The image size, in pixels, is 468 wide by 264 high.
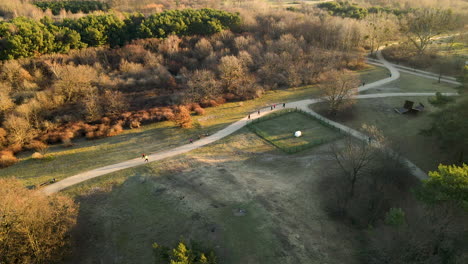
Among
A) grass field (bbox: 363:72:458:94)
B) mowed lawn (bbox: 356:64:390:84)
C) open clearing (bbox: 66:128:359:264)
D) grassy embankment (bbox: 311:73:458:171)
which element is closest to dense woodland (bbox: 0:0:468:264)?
open clearing (bbox: 66:128:359:264)

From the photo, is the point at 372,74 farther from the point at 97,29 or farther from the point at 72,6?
the point at 72,6

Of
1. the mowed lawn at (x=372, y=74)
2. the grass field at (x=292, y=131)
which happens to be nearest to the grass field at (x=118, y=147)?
the grass field at (x=292, y=131)

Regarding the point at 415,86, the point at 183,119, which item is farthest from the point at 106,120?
the point at 415,86

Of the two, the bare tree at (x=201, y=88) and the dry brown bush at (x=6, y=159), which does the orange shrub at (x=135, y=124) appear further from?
the dry brown bush at (x=6, y=159)

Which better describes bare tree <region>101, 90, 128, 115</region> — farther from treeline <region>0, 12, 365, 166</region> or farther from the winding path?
the winding path

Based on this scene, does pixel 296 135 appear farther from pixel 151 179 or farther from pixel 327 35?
pixel 327 35
